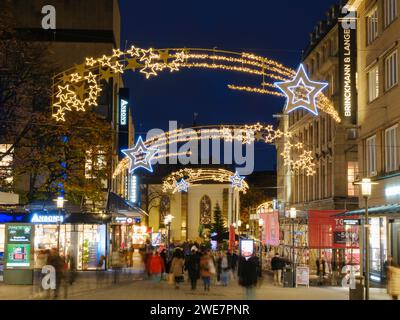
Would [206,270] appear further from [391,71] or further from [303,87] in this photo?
[391,71]

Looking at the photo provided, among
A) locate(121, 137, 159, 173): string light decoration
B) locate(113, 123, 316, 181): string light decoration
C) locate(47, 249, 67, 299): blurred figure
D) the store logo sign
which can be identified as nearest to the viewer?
locate(47, 249, 67, 299): blurred figure

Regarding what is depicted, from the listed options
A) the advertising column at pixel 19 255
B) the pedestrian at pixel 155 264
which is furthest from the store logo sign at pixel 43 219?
the pedestrian at pixel 155 264

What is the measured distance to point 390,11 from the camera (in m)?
30.7

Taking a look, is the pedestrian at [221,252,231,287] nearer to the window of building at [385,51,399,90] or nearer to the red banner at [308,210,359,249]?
the red banner at [308,210,359,249]

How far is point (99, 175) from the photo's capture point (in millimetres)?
36656

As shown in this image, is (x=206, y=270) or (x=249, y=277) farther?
(x=206, y=270)

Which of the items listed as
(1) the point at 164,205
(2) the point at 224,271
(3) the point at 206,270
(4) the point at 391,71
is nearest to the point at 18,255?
(3) the point at 206,270

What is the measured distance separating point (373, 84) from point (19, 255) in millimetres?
18115

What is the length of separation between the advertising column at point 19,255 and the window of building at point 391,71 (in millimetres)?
16410

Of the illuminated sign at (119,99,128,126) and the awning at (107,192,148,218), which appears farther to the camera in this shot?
the illuminated sign at (119,99,128,126)

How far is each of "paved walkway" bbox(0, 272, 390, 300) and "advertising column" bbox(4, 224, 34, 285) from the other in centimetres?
53

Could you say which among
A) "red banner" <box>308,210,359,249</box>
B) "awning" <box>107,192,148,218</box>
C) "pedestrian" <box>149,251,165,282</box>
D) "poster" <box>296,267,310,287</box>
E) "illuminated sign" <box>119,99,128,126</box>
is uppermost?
"illuminated sign" <box>119,99,128,126</box>

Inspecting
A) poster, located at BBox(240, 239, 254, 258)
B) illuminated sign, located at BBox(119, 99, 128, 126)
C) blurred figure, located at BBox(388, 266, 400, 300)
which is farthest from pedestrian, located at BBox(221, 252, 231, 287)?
illuminated sign, located at BBox(119, 99, 128, 126)

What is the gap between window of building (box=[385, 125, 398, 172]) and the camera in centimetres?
3011
